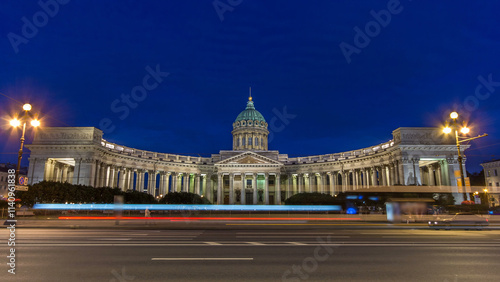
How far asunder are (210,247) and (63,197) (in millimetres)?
46156

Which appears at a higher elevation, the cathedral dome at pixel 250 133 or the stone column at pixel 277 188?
the cathedral dome at pixel 250 133

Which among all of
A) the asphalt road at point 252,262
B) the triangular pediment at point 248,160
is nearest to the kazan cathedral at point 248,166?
the triangular pediment at point 248,160

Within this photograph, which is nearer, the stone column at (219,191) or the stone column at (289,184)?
the stone column at (219,191)

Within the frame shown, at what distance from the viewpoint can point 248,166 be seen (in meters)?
96.6

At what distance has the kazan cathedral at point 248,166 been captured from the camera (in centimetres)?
6988

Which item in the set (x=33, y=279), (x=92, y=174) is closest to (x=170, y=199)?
(x=92, y=174)

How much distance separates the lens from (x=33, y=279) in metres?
8.24

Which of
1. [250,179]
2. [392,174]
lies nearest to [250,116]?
[250,179]

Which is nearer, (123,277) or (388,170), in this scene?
(123,277)

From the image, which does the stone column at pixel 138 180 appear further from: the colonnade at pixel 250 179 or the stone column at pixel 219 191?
the stone column at pixel 219 191

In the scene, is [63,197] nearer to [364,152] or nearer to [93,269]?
[93,269]

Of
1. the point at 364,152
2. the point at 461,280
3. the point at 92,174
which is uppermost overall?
the point at 364,152

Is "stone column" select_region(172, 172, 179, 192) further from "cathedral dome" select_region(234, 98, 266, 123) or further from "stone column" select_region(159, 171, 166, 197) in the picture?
"cathedral dome" select_region(234, 98, 266, 123)

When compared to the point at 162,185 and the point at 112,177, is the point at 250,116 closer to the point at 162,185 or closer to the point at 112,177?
the point at 162,185
